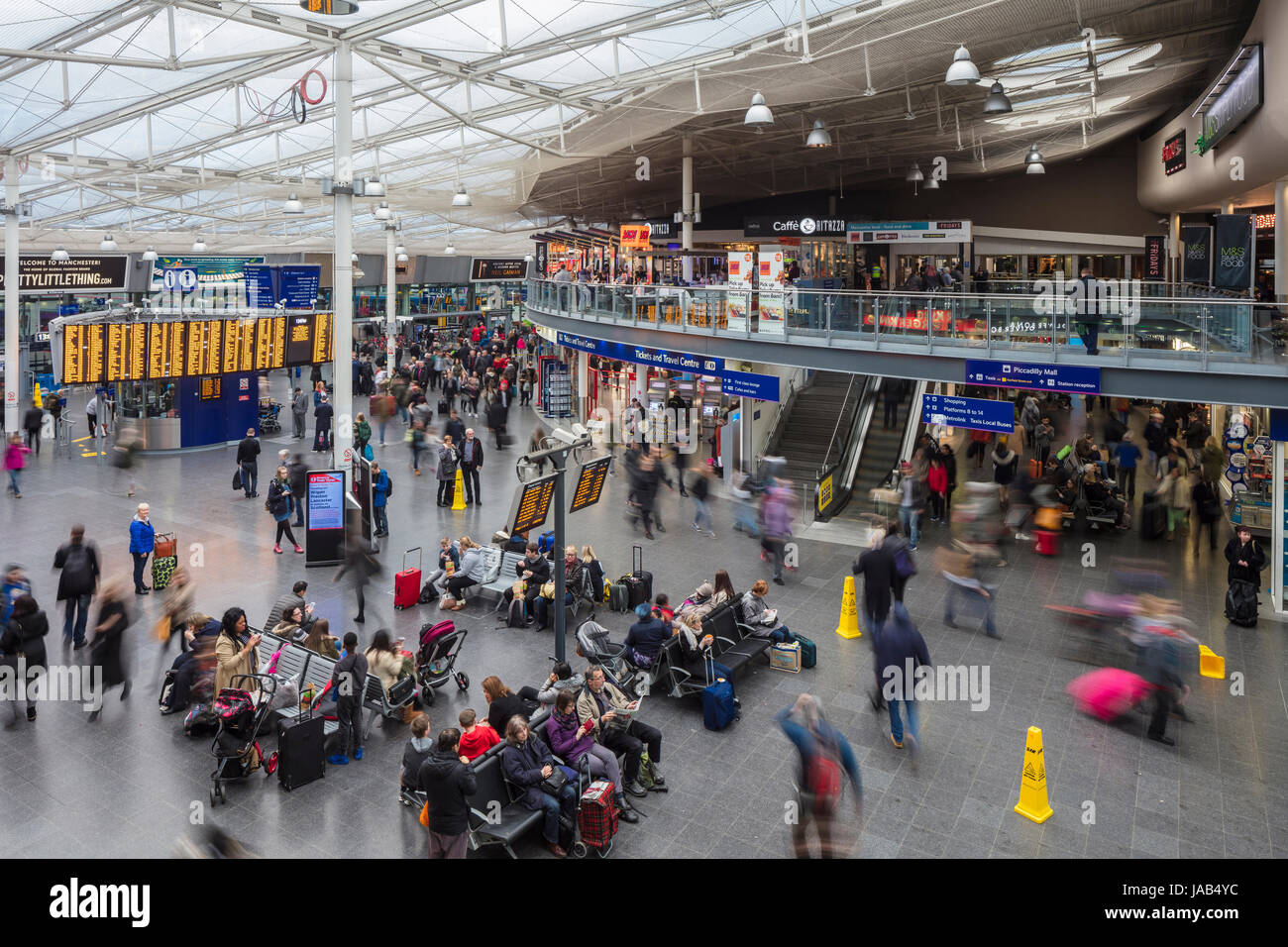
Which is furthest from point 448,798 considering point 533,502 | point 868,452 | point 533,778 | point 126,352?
point 126,352

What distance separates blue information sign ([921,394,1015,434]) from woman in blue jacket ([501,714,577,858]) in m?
10.6

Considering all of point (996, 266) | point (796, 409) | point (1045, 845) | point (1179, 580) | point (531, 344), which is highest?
point (996, 266)

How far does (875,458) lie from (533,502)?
37.8ft

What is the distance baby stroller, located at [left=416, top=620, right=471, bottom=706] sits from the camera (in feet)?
34.8

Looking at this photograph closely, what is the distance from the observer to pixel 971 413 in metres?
16.4

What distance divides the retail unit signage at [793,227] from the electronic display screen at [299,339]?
13.4 meters

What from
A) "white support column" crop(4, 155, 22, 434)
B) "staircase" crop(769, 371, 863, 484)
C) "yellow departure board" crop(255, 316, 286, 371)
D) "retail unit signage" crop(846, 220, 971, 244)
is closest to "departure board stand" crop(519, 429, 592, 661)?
"staircase" crop(769, 371, 863, 484)

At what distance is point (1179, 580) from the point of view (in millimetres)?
15258

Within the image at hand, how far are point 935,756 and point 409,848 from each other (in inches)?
196

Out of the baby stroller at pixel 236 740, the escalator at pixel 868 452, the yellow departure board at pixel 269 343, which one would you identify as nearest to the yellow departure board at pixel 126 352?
the yellow departure board at pixel 269 343

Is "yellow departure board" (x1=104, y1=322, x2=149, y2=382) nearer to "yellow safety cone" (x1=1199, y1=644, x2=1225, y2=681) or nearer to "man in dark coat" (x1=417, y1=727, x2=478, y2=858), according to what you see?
"man in dark coat" (x1=417, y1=727, x2=478, y2=858)
